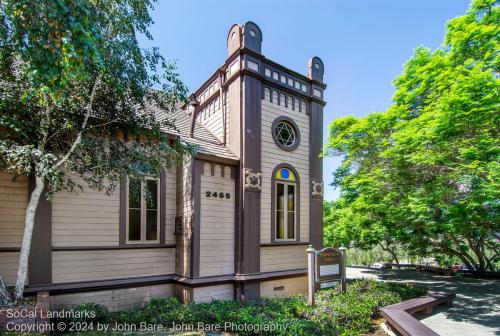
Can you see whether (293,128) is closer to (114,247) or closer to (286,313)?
(286,313)

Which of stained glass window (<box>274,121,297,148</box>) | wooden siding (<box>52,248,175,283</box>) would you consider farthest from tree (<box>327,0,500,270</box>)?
wooden siding (<box>52,248,175,283</box>)

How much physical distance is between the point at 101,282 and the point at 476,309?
1023 centimetres

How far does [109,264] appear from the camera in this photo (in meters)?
7.34

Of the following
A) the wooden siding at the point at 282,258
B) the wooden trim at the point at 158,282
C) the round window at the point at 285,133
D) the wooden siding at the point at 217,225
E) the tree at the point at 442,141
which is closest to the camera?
the wooden trim at the point at 158,282

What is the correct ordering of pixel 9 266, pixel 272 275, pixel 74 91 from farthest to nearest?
pixel 272 275, pixel 9 266, pixel 74 91

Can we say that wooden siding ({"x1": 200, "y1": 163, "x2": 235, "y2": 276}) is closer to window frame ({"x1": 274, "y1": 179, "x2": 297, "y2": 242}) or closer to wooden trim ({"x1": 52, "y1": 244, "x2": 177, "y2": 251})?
wooden trim ({"x1": 52, "y1": 244, "x2": 177, "y2": 251})

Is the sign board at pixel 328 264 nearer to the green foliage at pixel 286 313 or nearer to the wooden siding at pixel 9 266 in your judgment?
the green foliage at pixel 286 313

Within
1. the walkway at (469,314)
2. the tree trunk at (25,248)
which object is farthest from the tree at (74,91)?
the walkway at (469,314)

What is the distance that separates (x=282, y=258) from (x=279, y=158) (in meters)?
3.16

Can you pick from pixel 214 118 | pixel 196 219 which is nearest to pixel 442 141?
pixel 196 219

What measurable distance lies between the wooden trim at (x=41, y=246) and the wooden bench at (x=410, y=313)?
730cm

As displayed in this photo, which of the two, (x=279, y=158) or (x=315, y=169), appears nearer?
(x=279, y=158)

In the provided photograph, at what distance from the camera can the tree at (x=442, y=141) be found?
704 cm

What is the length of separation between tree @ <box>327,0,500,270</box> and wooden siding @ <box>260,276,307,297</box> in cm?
327
